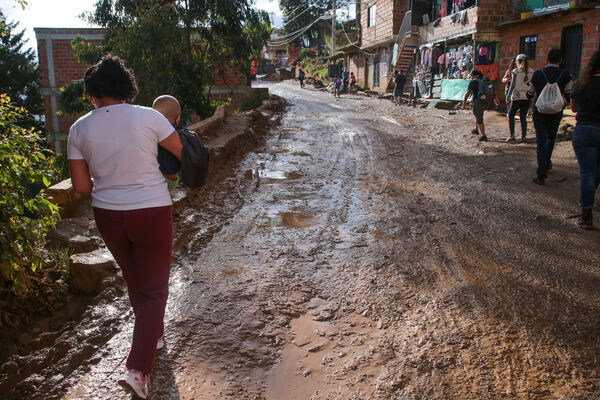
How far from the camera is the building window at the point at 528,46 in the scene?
14.0m

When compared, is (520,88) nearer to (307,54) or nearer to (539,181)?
(539,181)

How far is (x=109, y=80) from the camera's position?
2254 millimetres

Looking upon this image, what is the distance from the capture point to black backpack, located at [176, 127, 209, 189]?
239cm

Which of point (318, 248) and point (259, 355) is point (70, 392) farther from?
point (318, 248)

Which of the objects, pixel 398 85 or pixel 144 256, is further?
pixel 398 85

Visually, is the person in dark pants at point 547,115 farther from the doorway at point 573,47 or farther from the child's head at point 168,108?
the doorway at point 573,47

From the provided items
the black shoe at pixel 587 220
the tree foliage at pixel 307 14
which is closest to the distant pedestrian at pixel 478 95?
the black shoe at pixel 587 220

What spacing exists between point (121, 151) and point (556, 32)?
46.5 ft

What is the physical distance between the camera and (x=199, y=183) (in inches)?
99.0

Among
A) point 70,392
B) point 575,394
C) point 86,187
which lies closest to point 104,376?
point 70,392

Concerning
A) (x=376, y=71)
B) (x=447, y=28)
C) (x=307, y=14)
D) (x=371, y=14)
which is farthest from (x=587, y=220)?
(x=307, y=14)

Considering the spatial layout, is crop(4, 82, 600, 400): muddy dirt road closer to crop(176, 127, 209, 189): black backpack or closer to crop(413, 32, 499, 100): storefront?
crop(176, 127, 209, 189): black backpack

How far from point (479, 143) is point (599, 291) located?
6.61 m

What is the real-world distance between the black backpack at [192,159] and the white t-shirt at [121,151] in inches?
6.1
